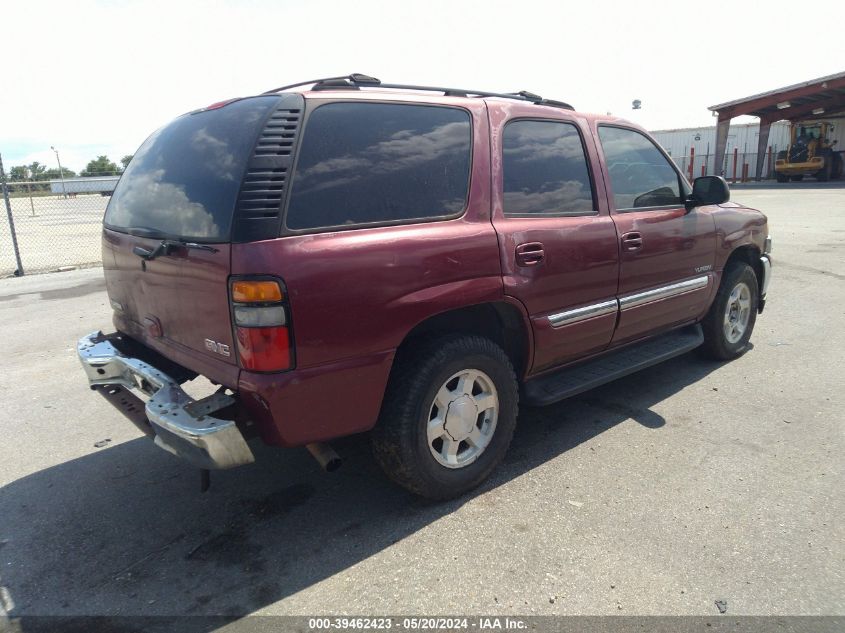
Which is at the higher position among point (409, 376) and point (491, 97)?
point (491, 97)

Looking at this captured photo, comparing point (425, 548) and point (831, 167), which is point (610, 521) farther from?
point (831, 167)

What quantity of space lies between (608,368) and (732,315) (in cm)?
190

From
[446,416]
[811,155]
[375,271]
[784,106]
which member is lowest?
[446,416]

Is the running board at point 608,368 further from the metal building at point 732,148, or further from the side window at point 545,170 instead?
the metal building at point 732,148

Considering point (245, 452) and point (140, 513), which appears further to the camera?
point (140, 513)

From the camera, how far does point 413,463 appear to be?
2.80 metres

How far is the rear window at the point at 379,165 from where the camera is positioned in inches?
98.4

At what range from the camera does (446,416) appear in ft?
9.65

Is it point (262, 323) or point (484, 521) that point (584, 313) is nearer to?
point (484, 521)

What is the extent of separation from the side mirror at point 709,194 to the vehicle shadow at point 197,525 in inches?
63.0

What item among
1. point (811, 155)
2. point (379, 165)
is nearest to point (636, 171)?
point (379, 165)

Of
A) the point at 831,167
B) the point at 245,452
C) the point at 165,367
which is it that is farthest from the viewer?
the point at 831,167

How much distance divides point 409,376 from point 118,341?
182 centimetres

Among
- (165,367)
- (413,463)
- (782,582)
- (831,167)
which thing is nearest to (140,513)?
(165,367)
